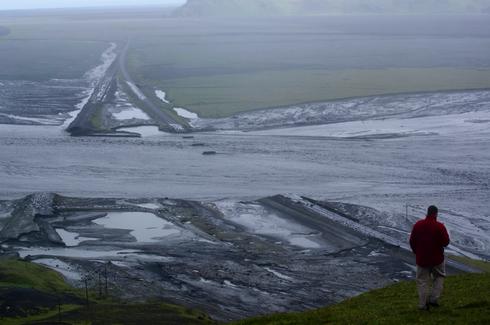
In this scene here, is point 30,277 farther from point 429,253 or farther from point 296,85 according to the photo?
point 296,85

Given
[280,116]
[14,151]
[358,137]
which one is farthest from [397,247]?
[280,116]

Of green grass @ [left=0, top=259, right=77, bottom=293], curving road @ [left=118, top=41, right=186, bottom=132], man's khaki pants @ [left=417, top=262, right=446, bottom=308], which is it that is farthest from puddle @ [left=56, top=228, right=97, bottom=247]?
curving road @ [left=118, top=41, right=186, bottom=132]

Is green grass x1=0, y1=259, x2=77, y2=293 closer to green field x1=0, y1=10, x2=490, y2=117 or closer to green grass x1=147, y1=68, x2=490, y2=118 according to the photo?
green grass x1=147, y1=68, x2=490, y2=118

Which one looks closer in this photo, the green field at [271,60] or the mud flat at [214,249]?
the mud flat at [214,249]

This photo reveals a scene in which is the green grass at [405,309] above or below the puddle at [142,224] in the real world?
above

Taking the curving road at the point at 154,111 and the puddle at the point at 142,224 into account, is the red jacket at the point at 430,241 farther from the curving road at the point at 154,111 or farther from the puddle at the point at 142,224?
the curving road at the point at 154,111

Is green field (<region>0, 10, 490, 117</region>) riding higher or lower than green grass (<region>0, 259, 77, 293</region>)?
higher

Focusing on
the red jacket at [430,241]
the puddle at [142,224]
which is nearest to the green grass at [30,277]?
the puddle at [142,224]
